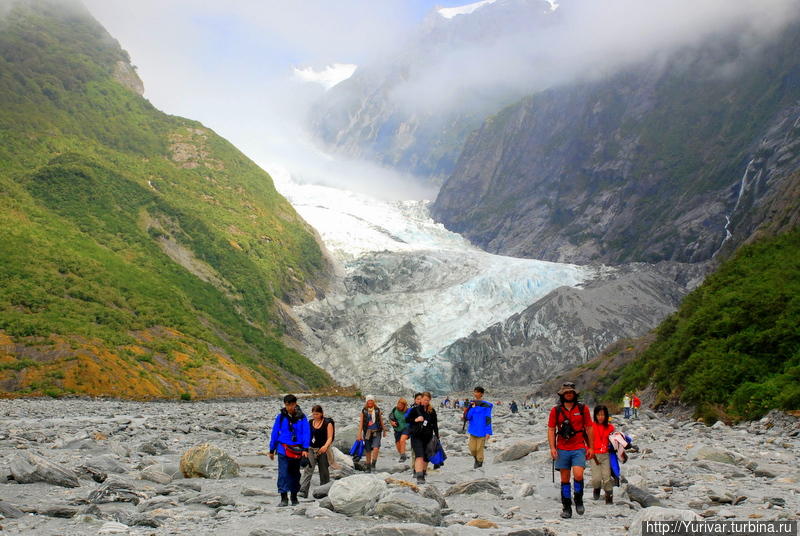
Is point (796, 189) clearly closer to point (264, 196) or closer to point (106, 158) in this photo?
point (106, 158)

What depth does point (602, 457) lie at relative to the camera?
11648 millimetres

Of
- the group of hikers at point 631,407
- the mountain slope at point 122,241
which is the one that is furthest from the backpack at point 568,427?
the mountain slope at point 122,241

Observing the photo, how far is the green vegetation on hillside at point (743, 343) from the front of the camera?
2345cm

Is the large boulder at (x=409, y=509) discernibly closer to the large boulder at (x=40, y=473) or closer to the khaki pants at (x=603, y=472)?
the khaki pants at (x=603, y=472)

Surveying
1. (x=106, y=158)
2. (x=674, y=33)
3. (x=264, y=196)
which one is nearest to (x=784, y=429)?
(x=106, y=158)

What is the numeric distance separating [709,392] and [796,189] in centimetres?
2761

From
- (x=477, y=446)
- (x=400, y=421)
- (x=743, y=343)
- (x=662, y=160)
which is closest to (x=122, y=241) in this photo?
(x=743, y=343)

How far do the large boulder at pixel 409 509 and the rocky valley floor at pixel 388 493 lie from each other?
0.02m

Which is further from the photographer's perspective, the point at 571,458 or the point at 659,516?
the point at 571,458

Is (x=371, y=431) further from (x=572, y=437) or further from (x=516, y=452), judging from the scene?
(x=572, y=437)

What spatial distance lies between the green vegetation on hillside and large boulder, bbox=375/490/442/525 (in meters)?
15.3

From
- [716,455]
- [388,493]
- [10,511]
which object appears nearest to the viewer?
[10,511]

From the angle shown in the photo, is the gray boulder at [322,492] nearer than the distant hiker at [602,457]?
No

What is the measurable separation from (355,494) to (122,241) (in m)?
74.4
